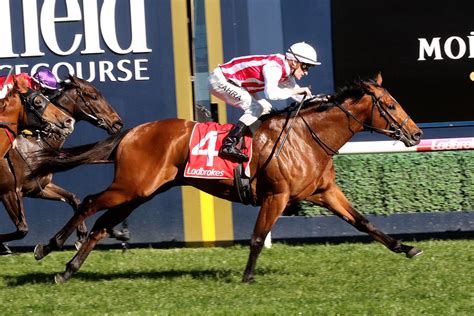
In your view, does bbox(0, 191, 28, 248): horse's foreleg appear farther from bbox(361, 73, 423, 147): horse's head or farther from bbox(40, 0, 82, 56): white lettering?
bbox(361, 73, 423, 147): horse's head

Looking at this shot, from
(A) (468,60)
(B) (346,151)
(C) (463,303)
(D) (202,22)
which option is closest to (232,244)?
(B) (346,151)

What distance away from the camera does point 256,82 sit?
791 cm

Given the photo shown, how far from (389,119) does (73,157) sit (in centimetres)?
251

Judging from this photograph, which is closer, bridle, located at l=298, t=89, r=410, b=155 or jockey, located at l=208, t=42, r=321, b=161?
jockey, located at l=208, t=42, r=321, b=161

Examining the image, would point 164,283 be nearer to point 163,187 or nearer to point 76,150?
point 163,187

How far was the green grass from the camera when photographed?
21.7 feet

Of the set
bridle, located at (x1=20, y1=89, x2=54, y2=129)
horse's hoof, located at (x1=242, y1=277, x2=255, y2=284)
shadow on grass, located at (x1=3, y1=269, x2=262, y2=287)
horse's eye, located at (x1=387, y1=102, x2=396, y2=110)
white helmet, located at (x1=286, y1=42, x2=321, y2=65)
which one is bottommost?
shadow on grass, located at (x1=3, y1=269, x2=262, y2=287)

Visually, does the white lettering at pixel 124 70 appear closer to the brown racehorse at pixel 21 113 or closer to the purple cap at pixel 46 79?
the purple cap at pixel 46 79

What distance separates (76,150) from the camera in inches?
327

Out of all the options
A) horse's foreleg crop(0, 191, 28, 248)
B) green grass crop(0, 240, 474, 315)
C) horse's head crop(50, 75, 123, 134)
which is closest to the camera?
green grass crop(0, 240, 474, 315)

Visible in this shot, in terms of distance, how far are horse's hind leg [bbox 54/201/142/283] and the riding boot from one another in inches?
33.0

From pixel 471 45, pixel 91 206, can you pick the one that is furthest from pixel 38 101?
pixel 471 45

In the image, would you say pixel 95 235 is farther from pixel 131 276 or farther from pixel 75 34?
pixel 75 34

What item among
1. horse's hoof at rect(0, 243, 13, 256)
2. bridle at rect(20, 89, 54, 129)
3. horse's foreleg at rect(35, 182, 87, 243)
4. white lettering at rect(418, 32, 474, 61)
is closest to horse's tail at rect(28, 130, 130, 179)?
bridle at rect(20, 89, 54, 129)
